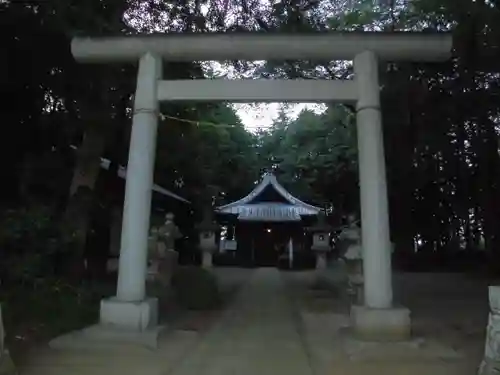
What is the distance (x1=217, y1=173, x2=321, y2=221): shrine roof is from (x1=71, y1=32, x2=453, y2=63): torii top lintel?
19000 millimetres

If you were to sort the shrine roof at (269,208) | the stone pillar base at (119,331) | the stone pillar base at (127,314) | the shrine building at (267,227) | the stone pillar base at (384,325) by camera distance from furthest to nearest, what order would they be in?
1. the shrine building at (267,227)
2. the shrine roof at (269,208)
3. the stone pillar base at (127,314)
4. the stone pillar base at (384,325)
5. the stone pillar base at (119,331)

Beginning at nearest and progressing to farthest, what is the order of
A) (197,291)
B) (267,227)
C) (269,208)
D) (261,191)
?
(197,291)
(269,208)
(261,191)
(267,227)

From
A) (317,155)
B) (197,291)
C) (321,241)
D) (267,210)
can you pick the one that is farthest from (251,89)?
(267,210)

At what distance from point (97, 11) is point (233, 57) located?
7.13 ft

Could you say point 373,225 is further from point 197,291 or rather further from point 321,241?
point 321,241

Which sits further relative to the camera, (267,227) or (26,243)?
(267,227)

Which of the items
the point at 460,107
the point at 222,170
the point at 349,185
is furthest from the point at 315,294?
the point at 222,170

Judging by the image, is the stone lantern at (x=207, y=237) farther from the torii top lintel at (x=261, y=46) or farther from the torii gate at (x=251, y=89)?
the torii top lintel at (x=261, y=46)

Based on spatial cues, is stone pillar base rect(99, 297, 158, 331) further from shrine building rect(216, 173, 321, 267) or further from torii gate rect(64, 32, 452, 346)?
shrine building rect(216, 173, 321, 267)

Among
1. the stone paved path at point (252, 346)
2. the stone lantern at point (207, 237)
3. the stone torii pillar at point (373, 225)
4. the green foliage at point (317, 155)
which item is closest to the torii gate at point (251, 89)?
the stone torii pillar at point (373, 225)

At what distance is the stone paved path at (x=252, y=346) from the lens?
558 cm

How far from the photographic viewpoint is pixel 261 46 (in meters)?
7.18

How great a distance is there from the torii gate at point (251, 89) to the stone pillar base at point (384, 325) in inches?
9.0

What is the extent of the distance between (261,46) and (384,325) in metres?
3.64
